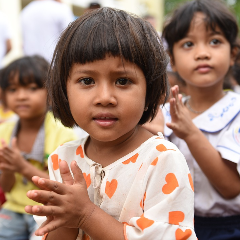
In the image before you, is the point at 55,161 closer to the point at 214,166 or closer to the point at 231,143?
the point at 214,166

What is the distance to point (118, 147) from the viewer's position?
1673mm

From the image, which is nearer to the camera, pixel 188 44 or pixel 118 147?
pixel 118 147

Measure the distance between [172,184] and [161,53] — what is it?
52 centimetres

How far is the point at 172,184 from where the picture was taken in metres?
1.44

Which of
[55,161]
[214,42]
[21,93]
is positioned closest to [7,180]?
[21,93]

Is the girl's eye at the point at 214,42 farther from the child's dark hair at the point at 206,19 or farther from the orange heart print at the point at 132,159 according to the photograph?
the orange heart print at the point at 132,159

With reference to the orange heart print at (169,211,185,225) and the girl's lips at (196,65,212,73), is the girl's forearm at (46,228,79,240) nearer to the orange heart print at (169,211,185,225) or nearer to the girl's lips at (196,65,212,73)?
the orange heart print at (169,211,185,225)

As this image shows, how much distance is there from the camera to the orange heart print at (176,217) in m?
1.41

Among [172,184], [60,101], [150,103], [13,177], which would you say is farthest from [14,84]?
[172,184]

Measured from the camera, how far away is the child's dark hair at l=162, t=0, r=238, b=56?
7.57 feet

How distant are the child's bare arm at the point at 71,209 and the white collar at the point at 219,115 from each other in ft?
3.07

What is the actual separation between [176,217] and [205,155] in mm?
657

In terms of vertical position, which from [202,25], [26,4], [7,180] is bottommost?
[7,180]

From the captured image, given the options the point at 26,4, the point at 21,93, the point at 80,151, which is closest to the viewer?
the point at 80,151
